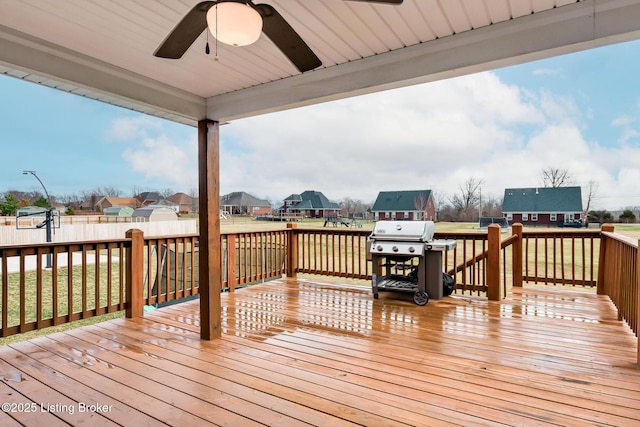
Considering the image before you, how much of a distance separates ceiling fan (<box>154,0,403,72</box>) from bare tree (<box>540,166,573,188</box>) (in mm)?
5560

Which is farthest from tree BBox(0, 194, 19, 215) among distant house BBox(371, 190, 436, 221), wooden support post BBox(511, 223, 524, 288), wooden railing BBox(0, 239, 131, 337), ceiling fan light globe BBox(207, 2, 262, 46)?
wooden support post BBox(511, 223, 524, 288)

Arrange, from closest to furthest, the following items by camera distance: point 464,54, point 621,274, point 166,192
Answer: point 464,54 → point 621,274 → point 166,192

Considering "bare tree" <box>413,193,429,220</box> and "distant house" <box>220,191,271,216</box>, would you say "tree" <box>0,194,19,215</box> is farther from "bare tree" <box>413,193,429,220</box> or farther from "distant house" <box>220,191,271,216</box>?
"bare tree" <box>413,193,429,220</box>

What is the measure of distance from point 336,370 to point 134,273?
8.16 feet

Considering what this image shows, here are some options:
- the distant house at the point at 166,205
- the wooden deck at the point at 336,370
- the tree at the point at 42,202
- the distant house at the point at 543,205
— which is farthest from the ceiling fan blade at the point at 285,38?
the distant house at the point at 543,205

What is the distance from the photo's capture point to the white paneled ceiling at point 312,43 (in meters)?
1.90

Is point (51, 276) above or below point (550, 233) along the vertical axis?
below

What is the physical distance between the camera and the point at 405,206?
5242mm

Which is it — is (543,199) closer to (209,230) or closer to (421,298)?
(421,298)

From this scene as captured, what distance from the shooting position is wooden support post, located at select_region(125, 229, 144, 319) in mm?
3629

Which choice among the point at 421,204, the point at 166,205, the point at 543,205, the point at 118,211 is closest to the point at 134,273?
the point at 118,211

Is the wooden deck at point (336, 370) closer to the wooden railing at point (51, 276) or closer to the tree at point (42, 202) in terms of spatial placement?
the wooden railing at point (51, 276)

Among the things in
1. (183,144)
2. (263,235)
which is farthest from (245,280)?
(183,144)

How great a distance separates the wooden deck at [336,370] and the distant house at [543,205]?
1584 millimetres
